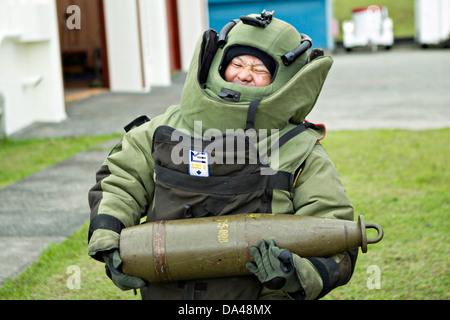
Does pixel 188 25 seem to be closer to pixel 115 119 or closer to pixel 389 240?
pixel 115 119

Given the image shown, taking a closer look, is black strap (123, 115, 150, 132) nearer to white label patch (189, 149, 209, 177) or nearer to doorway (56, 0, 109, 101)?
white label patch (189, 149, 209, 177)

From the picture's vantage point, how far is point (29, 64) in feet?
29.6

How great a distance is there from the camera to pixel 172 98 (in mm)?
12000

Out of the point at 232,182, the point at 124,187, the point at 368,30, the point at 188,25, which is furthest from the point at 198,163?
the point at 368,30

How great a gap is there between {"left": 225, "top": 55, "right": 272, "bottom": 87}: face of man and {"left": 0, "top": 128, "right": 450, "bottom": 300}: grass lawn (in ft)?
5.30

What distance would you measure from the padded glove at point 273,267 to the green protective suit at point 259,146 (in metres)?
0.08

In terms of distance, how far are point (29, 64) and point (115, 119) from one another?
1553 mm

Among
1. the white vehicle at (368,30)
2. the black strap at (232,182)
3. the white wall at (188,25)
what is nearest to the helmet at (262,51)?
the black strap at (232,182)

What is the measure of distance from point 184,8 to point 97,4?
21.9 feet

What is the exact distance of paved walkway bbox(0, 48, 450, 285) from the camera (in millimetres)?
4642

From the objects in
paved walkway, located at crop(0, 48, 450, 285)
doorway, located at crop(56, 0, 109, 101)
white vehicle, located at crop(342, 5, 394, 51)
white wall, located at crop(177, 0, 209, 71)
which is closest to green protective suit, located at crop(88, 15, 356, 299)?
paved walkway, located at crop(0, 48, 450, 285)

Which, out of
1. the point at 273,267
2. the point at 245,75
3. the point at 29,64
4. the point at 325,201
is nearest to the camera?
the point at 273,267

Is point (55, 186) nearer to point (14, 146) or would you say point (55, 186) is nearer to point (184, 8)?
point (14, 146)

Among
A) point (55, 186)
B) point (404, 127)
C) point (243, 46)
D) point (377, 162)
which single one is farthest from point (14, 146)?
point (243, 46)
